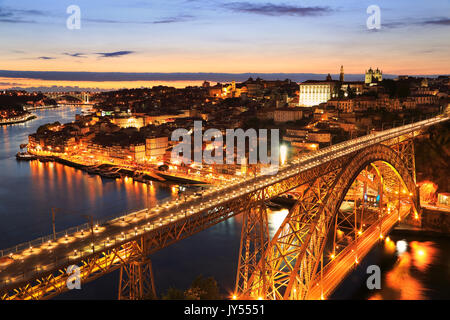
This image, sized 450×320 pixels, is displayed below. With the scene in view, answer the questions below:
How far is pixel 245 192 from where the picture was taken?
24.6 feet

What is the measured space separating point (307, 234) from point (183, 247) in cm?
674

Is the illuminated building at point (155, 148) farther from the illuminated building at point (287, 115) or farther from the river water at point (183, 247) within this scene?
the illuminated building at point (287, 115)

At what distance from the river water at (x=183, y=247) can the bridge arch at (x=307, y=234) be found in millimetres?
3023

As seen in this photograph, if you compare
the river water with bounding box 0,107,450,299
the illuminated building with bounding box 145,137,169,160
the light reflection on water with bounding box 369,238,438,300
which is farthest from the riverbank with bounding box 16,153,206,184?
the light reflection on water with bounding box 369,238,438,300

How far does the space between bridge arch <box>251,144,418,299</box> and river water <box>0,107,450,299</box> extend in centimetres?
302

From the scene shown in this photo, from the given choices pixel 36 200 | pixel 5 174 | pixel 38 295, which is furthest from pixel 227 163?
pixel 38 295

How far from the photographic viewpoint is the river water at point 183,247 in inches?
464

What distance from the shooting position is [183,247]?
14492mm

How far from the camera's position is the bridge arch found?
8.16 metres

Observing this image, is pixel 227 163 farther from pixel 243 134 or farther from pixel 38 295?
pixel 38 295

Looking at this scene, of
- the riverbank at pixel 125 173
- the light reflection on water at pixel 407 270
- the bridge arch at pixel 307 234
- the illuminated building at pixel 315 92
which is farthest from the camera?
the illuminated building at pixel 315 92

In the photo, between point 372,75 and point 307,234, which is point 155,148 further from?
point 372,75

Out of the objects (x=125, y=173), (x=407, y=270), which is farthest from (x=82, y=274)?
(x=125, y=173)

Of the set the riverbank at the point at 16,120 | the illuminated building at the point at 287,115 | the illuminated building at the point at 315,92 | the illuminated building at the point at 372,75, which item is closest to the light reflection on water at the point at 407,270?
the illuminated building at the point at 287,115
